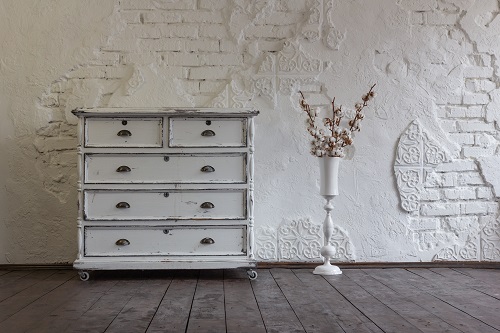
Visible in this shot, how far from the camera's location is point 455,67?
5348 millimetres

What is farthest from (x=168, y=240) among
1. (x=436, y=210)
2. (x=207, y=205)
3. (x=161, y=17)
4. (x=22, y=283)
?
(x=436, y=210)

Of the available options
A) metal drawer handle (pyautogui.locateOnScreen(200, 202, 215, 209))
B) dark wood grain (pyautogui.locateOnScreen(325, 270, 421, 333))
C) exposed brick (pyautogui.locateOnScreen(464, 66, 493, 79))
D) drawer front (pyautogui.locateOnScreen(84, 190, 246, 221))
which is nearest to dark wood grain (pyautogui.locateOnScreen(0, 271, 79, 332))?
drawer front (pyautogui.locateOnScreen(84, 190, 246, 221))

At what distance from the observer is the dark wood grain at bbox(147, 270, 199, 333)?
299cm

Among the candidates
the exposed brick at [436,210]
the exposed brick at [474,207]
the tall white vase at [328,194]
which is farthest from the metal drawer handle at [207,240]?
the exposed brick at [474,207]

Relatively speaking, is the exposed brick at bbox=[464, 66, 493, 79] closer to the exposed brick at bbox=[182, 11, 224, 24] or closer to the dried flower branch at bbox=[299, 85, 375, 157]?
the dried flower branch at bbox=[299, 85, 375, 157]

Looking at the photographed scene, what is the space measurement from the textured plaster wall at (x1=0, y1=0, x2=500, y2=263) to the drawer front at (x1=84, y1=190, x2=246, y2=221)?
692mm

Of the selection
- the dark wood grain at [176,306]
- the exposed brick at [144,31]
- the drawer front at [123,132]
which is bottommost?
the dark wood grain at [176,306]

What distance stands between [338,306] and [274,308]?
14.0 inches

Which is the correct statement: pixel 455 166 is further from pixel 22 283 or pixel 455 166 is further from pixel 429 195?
pixel 22 283

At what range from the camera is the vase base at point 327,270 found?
4809 millimetres

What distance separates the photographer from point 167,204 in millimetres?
4559

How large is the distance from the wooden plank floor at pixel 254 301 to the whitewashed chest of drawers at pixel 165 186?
0.24 m

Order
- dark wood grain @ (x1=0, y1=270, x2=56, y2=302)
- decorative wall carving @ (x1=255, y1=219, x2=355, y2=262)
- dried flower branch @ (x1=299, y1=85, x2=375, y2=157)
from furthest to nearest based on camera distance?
decorative wall carving @ (x1=255, y1=219, x2=355, y2=262) < dried flower branch @ (x1=299, y1=85, x2=375, y2=157) < dark wood grain @ (x1=0, y1=270, x2=56, y2=302)

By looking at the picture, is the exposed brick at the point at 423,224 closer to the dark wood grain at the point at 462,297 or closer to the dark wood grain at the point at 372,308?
the dark wood grain at the point at 462,297
